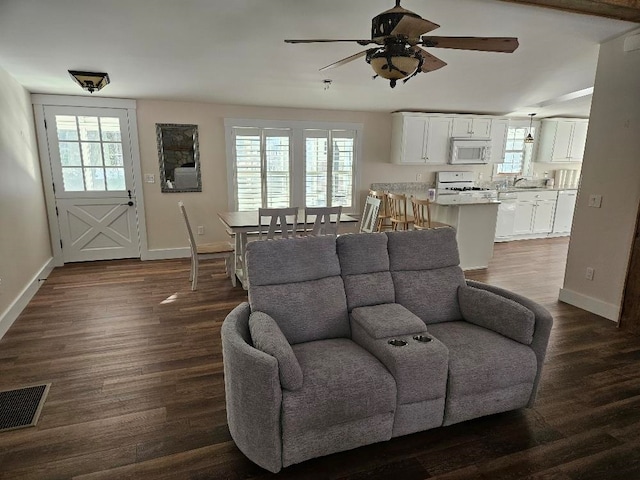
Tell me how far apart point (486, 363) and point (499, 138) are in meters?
5.85

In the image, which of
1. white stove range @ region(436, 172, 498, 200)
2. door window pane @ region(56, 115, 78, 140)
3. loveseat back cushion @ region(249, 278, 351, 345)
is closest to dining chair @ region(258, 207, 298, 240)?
loveseat back cushion @ region(249, 278, 351, 345)

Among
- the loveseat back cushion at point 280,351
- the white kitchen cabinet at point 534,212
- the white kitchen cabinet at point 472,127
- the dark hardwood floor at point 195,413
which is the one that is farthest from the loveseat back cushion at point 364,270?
the white kitchen cabinet at point 534,212

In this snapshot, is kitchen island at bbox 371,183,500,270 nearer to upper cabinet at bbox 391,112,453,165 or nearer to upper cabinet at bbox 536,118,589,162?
upper cabinet at bbox 391,112,453,165

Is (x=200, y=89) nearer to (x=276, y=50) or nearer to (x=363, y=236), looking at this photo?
(x=276, y=50)

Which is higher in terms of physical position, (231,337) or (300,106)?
(300,106)

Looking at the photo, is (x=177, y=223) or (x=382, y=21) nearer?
(x=382, y=21)

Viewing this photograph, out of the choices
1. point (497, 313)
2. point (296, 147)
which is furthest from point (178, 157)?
point (497, 313)

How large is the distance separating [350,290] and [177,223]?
158 inches

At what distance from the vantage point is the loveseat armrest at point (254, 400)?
163 cm

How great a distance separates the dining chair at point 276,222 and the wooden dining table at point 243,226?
0.20 ft

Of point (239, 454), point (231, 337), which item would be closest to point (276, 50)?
point (231, 337)

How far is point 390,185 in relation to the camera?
6594mm

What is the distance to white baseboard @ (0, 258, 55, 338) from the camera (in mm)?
3199

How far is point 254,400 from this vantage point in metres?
1.67
